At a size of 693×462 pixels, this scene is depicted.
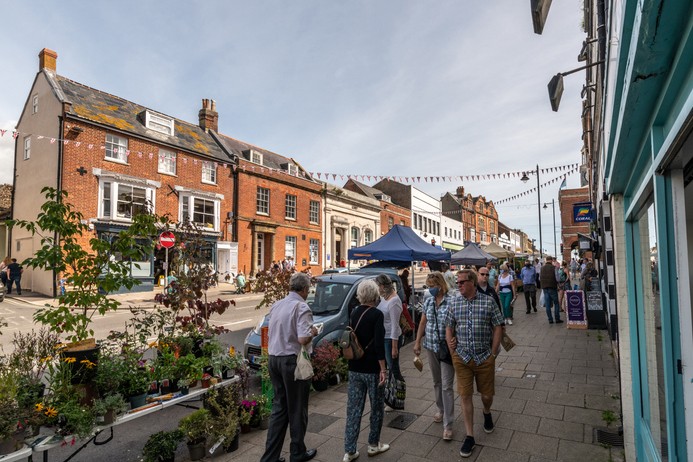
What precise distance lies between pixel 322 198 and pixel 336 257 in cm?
527

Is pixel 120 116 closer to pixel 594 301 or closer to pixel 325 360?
pixel 325 360

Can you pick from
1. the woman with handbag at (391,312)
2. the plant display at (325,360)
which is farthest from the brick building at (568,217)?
the woman with handbag at (391,312)

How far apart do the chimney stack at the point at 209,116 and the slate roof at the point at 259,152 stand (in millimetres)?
759

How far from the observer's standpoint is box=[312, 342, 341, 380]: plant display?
20.2ft

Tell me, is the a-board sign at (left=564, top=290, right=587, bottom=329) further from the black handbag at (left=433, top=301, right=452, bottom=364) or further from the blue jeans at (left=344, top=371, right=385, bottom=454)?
the blue jeans at (left=344, top=371, right=385, bottom=454)

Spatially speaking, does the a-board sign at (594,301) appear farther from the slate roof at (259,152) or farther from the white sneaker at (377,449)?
the slate roof at (259,152)

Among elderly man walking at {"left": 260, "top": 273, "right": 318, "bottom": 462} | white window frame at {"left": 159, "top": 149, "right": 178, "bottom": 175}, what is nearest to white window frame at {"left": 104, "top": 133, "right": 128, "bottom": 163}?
white window frame at {"left": 159, "top": 149, "right": 178, "bottom": 175}

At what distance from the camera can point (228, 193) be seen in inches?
969

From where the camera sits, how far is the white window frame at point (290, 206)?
28.5 metres

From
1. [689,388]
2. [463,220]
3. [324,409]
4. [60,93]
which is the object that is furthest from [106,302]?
[463,220]

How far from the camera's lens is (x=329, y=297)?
7887 millimetres

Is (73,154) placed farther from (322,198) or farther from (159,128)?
(322,198)

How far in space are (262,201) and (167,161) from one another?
674 centimetres

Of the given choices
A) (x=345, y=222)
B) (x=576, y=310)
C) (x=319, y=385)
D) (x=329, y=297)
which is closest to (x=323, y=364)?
(x=319, y=385)
